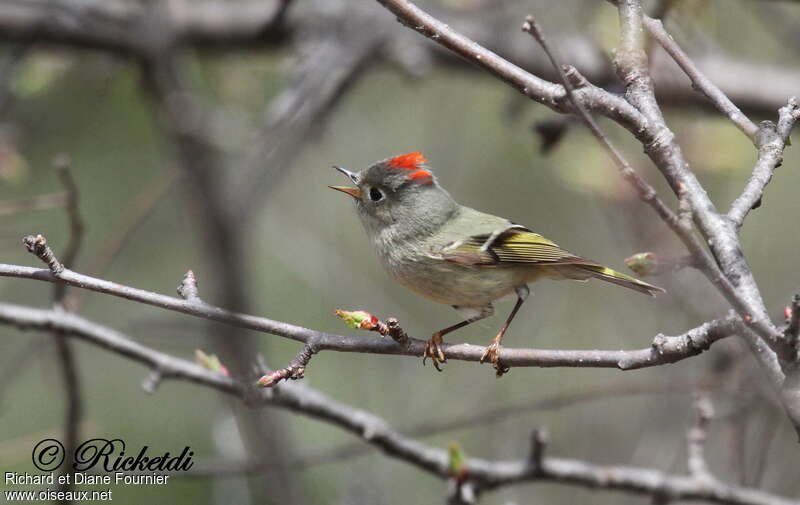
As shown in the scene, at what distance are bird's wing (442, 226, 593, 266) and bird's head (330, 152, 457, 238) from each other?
0.65ft

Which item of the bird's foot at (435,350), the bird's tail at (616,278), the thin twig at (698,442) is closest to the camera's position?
the bird's foot at (435,350)

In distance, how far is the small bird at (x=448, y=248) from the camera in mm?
2879

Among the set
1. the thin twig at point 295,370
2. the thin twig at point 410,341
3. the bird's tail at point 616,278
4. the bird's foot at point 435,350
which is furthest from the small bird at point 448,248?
the thin twig at point 295,370

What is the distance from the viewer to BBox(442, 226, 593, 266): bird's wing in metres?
2.88

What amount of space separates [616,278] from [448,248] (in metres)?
0.56

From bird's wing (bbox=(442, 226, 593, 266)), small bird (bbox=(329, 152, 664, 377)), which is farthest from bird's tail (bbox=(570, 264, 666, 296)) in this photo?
bird's wing (bbox=(442, 226, 593, 266))

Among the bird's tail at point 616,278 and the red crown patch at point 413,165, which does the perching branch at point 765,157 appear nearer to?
the bird's tail at point 616,278

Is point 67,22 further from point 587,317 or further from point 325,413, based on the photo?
point 587,317

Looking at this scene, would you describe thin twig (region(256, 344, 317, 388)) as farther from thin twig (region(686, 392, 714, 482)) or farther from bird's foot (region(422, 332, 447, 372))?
thin twig (region(686, 392, 714, 482))

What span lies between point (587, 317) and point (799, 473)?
151cm

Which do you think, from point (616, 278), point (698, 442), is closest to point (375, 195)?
point (616, 278)

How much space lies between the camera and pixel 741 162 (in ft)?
12.3

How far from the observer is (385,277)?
19.0ft

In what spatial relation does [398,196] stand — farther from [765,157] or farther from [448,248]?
[765,157]
